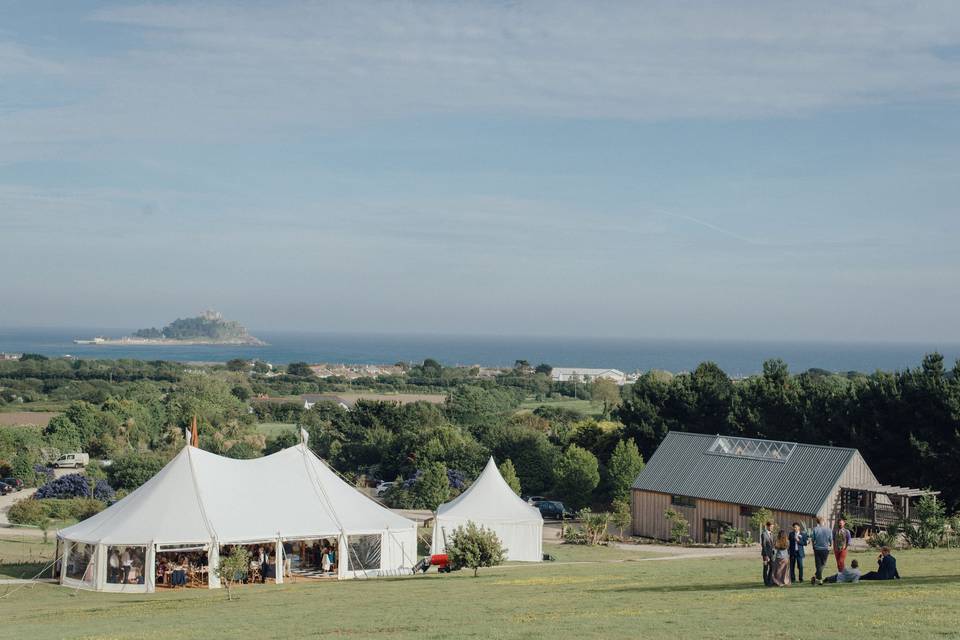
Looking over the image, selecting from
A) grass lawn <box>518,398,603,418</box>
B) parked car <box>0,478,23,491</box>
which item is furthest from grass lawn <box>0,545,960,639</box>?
grass lawn <box>518,398,603,418</box>

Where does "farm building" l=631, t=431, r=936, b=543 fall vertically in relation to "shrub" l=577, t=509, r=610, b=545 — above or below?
above

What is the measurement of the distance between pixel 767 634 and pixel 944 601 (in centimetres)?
362

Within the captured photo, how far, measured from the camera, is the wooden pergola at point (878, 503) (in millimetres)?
Answer: 30906

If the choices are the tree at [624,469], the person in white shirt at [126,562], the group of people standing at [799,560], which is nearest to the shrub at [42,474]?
the tree at [624,469]

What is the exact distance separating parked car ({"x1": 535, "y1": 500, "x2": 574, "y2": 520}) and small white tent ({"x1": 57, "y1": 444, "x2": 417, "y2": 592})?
16018 millimetres

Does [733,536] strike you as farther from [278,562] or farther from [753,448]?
[278,562]

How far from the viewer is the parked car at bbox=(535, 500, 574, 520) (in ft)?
138

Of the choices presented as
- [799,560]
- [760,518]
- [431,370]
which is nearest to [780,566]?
[799,560]

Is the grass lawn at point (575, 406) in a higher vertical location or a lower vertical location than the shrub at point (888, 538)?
higher

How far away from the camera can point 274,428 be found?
7425cm

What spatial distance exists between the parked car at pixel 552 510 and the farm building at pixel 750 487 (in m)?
4.98

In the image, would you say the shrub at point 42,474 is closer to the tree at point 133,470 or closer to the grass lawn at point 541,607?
the tree at point 133,470

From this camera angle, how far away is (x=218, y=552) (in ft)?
78.0

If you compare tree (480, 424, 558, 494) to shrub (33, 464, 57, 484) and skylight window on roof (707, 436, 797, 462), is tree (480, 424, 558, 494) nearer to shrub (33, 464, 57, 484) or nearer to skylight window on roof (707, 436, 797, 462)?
skylight window on roof (707, 436, 797, 462)
